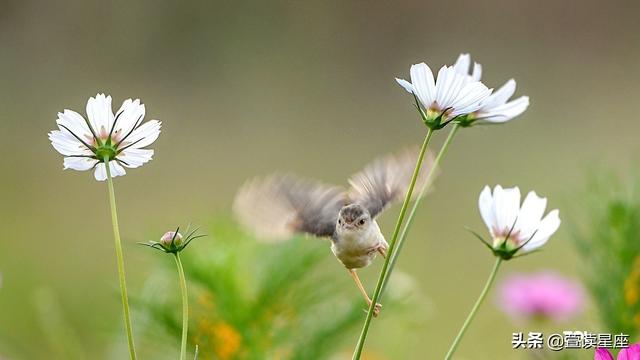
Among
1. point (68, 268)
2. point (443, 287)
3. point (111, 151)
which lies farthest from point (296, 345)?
point (68, 268)

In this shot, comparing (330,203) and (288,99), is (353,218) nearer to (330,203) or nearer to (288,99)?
(330,203)

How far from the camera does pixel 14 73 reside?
3781 mm

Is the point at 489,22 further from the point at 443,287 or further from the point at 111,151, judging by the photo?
the point at 111,151

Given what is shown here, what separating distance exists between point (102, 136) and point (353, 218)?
0.36ft

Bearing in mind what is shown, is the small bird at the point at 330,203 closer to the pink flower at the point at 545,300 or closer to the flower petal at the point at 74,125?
the flower petal at the point at 74,125

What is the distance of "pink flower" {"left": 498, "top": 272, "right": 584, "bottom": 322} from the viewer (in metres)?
1.11

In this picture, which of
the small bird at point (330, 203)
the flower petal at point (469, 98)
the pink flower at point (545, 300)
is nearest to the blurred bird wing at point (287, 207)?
the small bird at point (330, 203)

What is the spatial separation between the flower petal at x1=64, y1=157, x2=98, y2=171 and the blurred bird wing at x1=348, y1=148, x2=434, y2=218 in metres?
0.12

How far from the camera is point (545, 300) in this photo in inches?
44.1

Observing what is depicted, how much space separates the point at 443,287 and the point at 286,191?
1923mm

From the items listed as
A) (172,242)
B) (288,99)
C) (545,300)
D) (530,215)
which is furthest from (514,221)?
(288,99)

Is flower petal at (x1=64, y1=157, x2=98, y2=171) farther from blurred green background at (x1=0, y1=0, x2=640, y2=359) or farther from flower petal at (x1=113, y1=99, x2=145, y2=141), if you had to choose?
blurred green background at (x1=0, y1=0, x2=640, y2=359)

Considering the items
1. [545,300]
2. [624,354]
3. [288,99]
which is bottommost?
[624,354]

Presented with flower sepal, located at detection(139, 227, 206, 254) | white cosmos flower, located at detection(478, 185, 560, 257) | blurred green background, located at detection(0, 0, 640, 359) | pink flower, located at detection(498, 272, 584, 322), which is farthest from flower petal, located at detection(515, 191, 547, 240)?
blurred green background, located at detection(0, 0, 640, 359)
